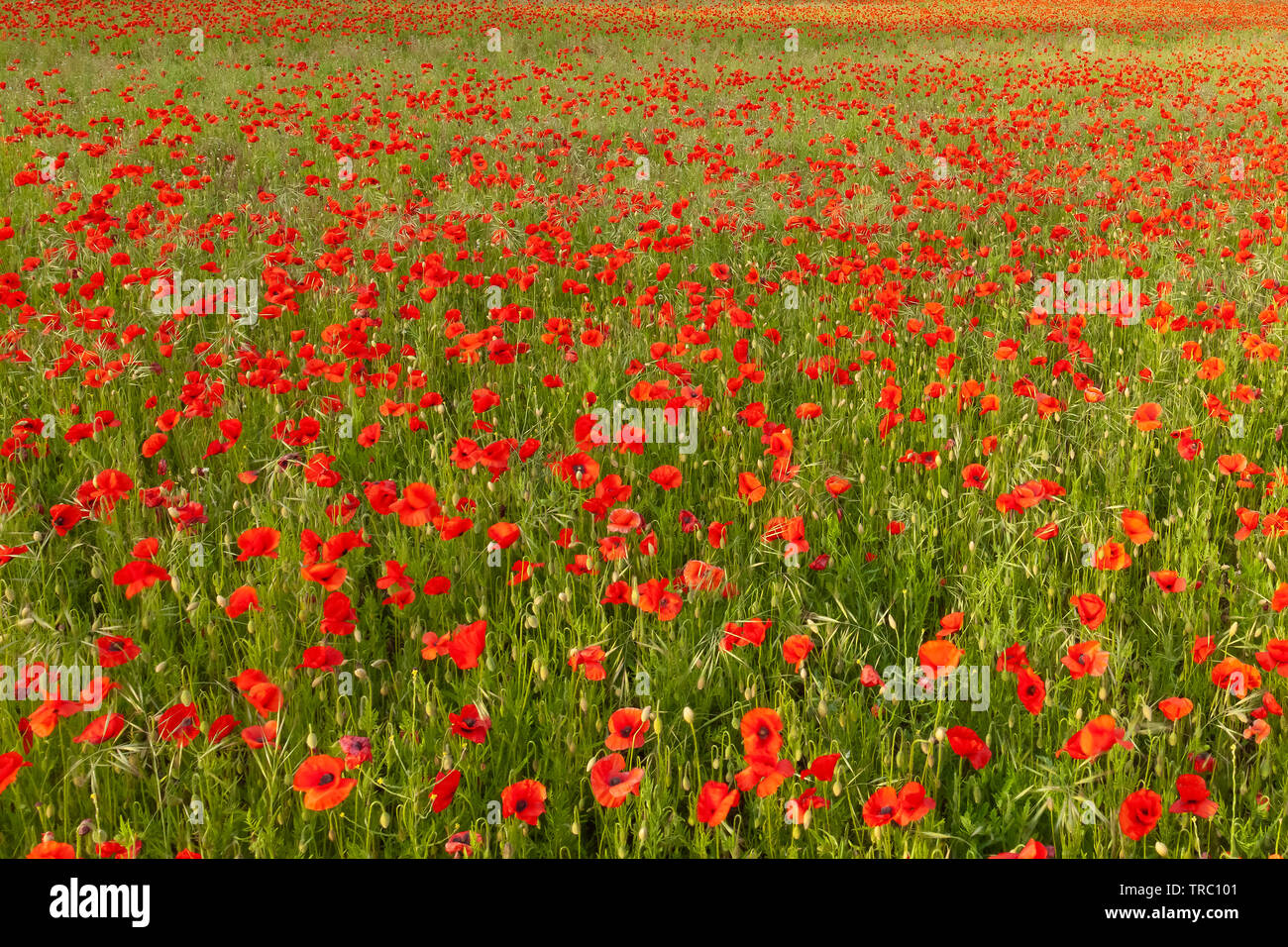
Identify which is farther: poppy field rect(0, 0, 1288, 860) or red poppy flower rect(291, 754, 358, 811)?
poppy field rect(0, 0, 1288, 860)

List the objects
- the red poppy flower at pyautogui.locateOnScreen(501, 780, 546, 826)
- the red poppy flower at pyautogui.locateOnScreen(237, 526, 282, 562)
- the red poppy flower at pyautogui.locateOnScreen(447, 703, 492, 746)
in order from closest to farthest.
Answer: the red poppy flower at pyautogui.locateOnScreen(501, 780, 546, 826), the red poppy flower at pyautogui.locateOnScreen(447, 703, 492, 746), the red poppy flower at pyautogui.locateOnScreen(237, 526, 282, 562)

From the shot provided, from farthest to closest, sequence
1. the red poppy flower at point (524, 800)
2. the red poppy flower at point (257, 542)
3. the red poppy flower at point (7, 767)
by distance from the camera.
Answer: the red poppy flower at point (257, 542) < the red poppy flower at point (524, 800) < the red poppy flower at point (7, 767)

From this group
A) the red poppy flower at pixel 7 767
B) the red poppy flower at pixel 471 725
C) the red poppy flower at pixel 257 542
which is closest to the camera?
the red poppy flower at pixel 7 767

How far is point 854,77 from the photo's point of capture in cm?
1438

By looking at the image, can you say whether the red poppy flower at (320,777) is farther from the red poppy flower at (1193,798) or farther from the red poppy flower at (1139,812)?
the red poppy flower at (1193,798)

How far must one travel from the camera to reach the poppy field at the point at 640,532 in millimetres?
1767

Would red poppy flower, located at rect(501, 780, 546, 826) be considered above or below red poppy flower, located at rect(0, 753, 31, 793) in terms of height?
below

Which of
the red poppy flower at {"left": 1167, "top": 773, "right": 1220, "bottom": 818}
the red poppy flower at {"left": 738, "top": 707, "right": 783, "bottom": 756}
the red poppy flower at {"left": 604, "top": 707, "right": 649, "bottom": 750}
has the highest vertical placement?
the red poppy flower at {"left": 738, "top": 707, "right": 783, "bottom": 756}

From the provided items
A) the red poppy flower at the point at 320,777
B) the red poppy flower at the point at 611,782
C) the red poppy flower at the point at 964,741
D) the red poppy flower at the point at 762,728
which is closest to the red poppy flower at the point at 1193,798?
the red poppy flower at the point at 964,741

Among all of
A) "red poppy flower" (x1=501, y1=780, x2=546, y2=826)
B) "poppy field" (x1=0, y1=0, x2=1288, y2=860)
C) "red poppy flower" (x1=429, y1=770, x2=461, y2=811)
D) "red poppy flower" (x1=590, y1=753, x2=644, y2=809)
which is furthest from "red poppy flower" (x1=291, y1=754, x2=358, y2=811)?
"red poppy flower" (x1=590, y1=753, x2=644, y2=809)

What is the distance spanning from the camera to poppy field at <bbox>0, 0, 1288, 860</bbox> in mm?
1767

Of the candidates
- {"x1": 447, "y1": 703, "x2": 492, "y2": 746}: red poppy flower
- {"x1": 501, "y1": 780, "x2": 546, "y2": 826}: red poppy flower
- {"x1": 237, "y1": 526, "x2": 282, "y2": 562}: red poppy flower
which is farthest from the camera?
{"x1": 237, "y1": 526, "x2": 282, "y2": 562}: red poppy flower

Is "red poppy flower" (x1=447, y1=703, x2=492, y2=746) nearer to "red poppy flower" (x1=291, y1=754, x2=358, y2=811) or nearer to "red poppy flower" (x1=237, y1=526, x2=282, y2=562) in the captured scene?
"red poppy flower" (x1=291, y1=754, x2=358, y2=811)

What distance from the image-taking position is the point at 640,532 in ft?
8.70
